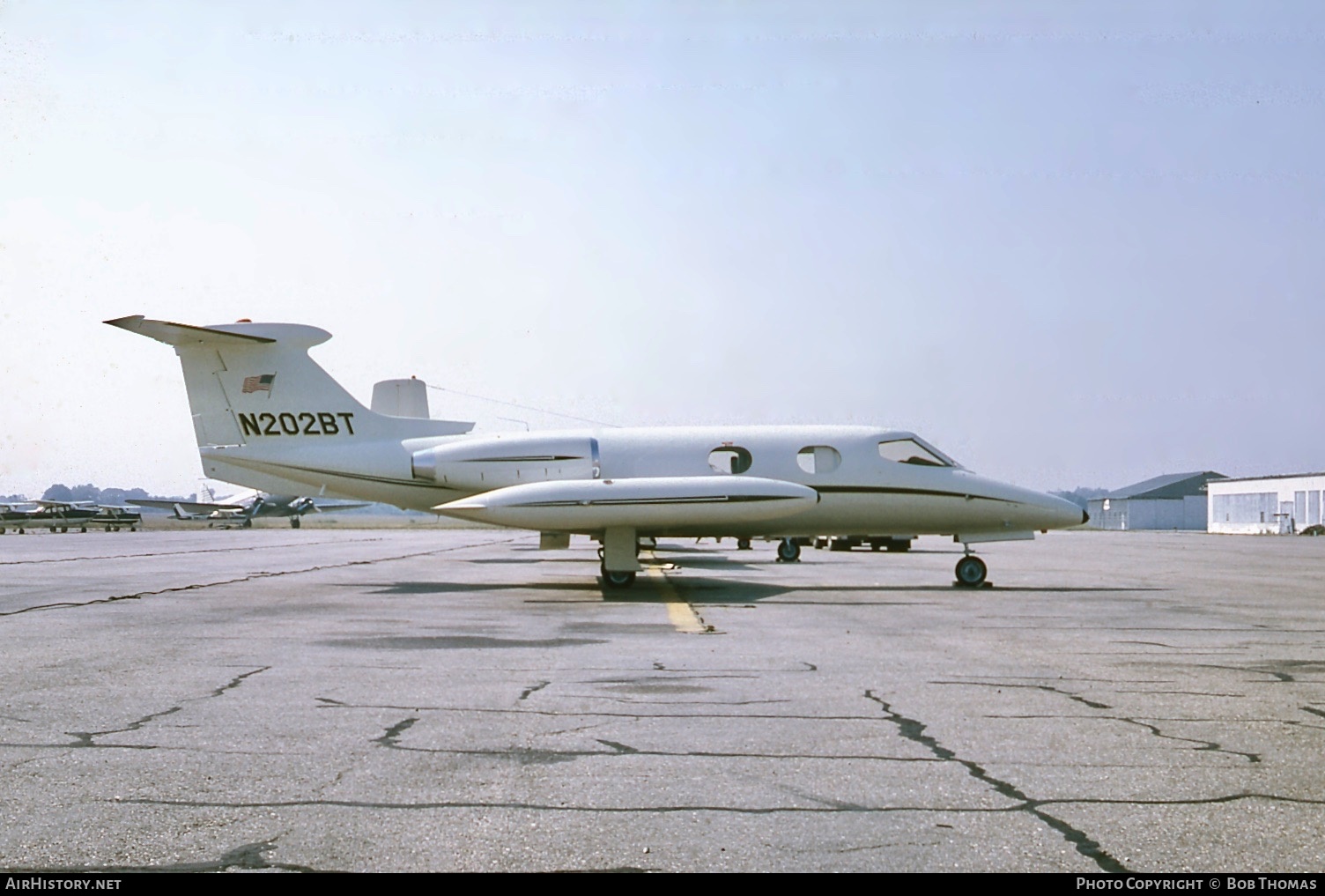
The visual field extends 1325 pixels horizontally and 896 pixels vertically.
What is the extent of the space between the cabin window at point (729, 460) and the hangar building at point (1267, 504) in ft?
270

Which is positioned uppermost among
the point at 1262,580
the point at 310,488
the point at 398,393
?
the point at 398,393

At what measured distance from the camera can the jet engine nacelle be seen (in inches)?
926

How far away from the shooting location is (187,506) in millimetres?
117125

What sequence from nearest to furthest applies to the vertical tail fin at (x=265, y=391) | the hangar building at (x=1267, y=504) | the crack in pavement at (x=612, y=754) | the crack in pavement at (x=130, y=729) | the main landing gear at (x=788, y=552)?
the crack in pavement at (x=612, y=754) → the crack in pavement at (x=130, y=729) → the vertical tail fin at (x=265, y=391) → the main landing gear at (x=788, y=552) → the hangar building at (x=1267, y=504)

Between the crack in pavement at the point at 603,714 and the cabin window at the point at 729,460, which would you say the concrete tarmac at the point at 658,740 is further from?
the cabin window at the point at 729,460

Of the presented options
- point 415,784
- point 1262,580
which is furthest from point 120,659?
point 1262,580

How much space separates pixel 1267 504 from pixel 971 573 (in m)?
90.0

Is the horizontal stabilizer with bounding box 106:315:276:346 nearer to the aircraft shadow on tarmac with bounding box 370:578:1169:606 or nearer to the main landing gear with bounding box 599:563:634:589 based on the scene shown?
the aircraft shadow on tarmac with bounding box 370:578:1169:606

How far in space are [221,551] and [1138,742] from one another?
40.1 m

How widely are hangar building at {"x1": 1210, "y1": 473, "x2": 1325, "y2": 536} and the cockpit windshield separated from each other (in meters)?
79.6

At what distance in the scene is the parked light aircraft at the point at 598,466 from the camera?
71.1ft

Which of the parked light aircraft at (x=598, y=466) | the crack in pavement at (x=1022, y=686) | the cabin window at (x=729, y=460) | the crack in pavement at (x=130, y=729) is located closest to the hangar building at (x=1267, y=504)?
the parked light aircraft at (x=598, y=466)
